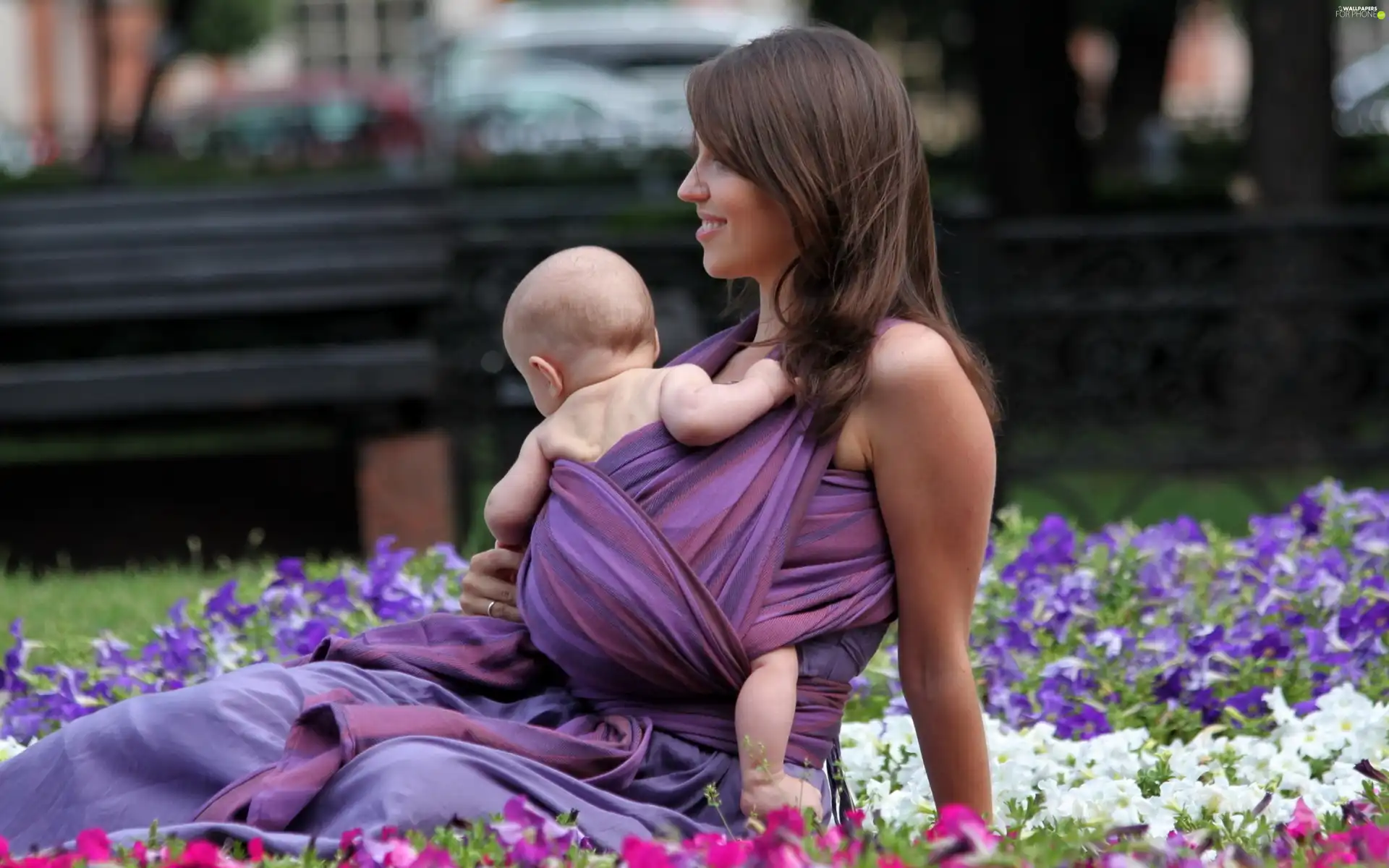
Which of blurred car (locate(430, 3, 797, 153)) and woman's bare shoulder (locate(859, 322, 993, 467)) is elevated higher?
woman's bare shoulder (locate(859, 322, 993, 467))

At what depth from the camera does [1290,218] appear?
26.5ft

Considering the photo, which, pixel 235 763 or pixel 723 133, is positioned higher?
pixel 723 133

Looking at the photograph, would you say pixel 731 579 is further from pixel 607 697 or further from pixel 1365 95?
pixel 1365 95

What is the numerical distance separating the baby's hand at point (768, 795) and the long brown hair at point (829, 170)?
46 cm

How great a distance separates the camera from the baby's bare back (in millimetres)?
2635

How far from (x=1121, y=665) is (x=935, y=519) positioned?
1.44m

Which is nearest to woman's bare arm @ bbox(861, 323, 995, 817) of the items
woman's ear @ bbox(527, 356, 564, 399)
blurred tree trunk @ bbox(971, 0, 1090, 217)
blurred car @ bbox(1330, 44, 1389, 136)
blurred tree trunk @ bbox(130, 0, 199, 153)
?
woman's ear @ bbox(527, 356, 564, 399)

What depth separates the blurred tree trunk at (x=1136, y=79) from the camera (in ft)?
70.0

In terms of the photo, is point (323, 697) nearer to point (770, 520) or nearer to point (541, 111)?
A: point (770, 520)

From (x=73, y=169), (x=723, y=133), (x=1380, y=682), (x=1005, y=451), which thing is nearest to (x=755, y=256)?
(x=723, y=133)

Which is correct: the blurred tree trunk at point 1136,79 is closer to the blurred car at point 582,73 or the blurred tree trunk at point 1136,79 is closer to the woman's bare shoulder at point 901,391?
the blurred car at point 582,73

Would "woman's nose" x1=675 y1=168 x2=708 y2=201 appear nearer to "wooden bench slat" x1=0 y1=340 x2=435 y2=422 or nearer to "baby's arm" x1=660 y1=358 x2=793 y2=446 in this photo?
"baby's arm" x1=660 y1=358 x2=793 y2=446

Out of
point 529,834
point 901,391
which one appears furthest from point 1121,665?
point 529,834

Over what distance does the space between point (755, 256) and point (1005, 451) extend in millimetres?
5098
